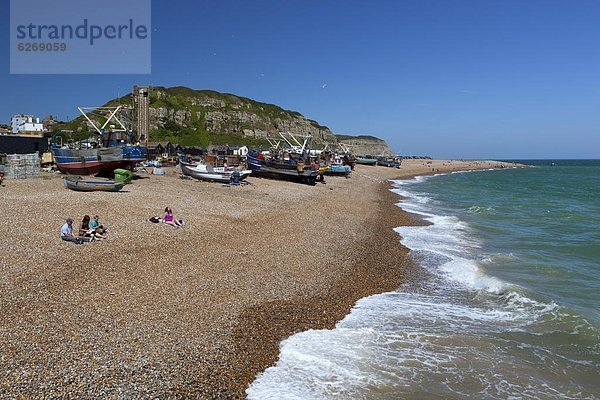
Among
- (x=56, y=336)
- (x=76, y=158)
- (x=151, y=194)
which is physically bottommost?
(x=56, y=336)

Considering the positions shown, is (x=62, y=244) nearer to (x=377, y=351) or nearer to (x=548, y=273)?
(x=377, y=351)

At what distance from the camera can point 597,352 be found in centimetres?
1089

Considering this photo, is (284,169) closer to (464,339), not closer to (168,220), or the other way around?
(168,220)

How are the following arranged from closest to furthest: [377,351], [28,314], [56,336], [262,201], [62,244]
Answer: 1. [56,336]
2. [28,314]
3. [377,351]
4. [62,244]
5. [262,201]

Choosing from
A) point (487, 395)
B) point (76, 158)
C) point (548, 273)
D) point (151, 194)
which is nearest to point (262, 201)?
point (151, 194)

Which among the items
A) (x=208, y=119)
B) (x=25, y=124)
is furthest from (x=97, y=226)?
(x=208, y=119)

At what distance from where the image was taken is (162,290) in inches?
465

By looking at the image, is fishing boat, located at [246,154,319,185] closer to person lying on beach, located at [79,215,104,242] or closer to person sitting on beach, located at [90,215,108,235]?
person sitting on beach, located at [90,215,108,235]

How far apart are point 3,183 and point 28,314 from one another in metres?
21.7

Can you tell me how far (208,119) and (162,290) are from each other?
11451 cm

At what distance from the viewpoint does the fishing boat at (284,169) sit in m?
48.1

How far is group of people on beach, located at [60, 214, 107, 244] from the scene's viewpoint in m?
14.7

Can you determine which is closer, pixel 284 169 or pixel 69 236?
pixel 69 236

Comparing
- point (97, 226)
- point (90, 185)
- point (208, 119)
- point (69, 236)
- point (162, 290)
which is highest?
point (208, 119)
